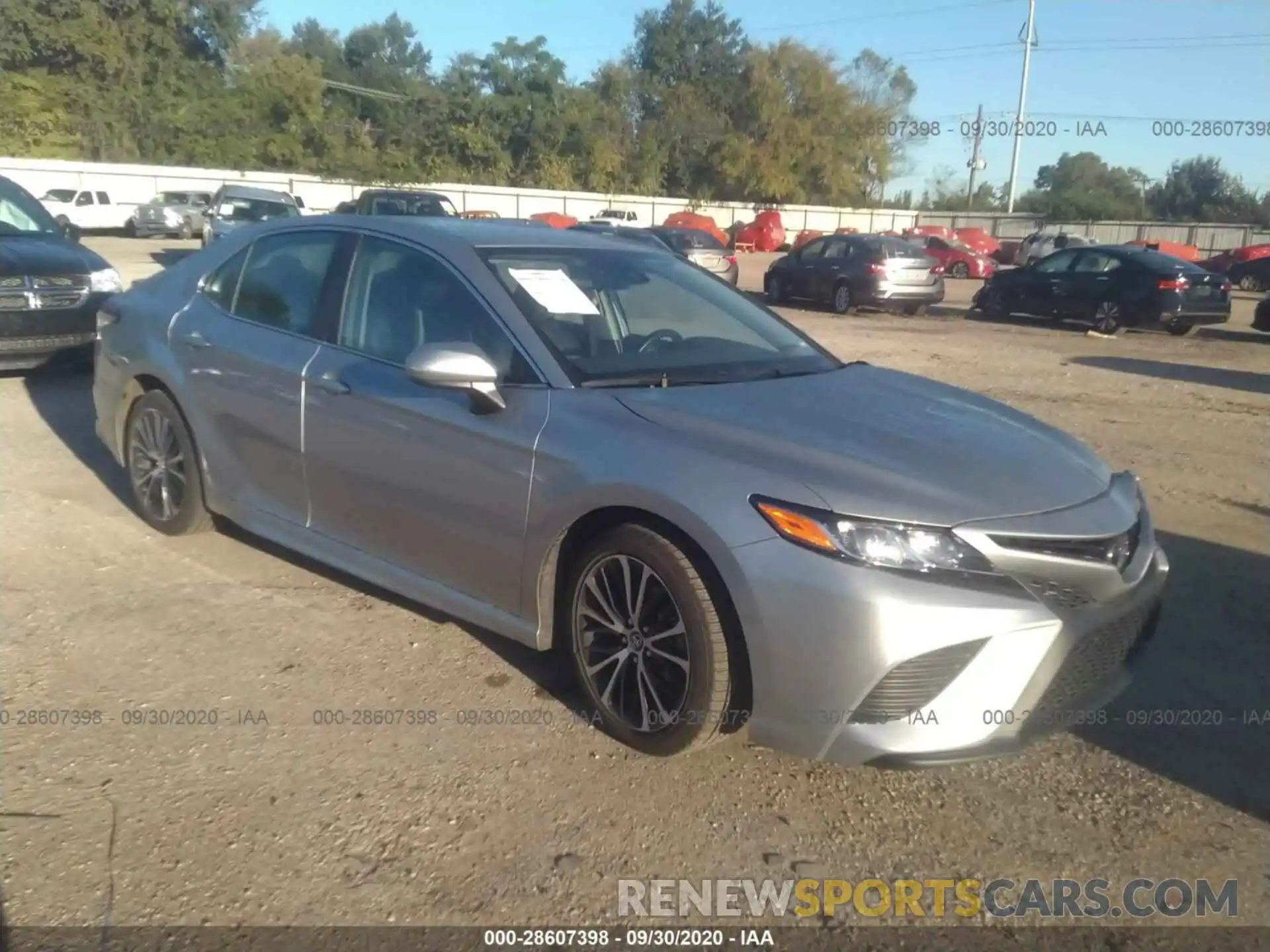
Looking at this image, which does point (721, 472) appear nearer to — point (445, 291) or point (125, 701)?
point (445, 291)

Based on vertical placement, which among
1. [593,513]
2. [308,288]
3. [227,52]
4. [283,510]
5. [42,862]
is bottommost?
[42,862]

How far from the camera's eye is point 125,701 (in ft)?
11.9

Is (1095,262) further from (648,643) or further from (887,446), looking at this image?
(648,643)

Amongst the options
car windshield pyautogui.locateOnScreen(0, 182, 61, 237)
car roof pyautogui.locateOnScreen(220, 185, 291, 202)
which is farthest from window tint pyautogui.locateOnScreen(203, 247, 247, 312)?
car roof pyautogui.locateOnScreen(220, 185, 291, 202)

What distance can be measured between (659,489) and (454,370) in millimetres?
808

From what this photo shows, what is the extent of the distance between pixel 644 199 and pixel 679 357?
5633 cm

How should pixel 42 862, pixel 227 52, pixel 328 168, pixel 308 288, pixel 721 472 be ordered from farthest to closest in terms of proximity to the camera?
1. pixel 227 52
2. pixel 328 168
3. pixel 308 288
4. pixel 721 472
5. pixel 42 862

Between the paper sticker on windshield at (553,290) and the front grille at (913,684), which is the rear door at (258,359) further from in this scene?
the front grille at (913,684)

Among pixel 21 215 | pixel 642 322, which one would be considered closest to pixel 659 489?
pixel 642 322

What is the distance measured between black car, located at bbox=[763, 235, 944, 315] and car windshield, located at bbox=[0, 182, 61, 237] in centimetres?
1324

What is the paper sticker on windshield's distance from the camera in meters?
3.82

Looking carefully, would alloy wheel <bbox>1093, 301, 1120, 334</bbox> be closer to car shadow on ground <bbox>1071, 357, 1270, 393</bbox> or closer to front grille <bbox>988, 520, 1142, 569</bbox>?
car shadow on ground <bbox>1071, 357, 1270, 393</bbox>

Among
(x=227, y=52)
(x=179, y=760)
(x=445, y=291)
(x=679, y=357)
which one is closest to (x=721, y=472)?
(x=679, y=357)

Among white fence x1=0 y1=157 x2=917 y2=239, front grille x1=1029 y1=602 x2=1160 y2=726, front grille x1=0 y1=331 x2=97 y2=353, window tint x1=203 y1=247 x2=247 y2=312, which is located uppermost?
white fence x1=0 y1=157 x2=917 y2=239
